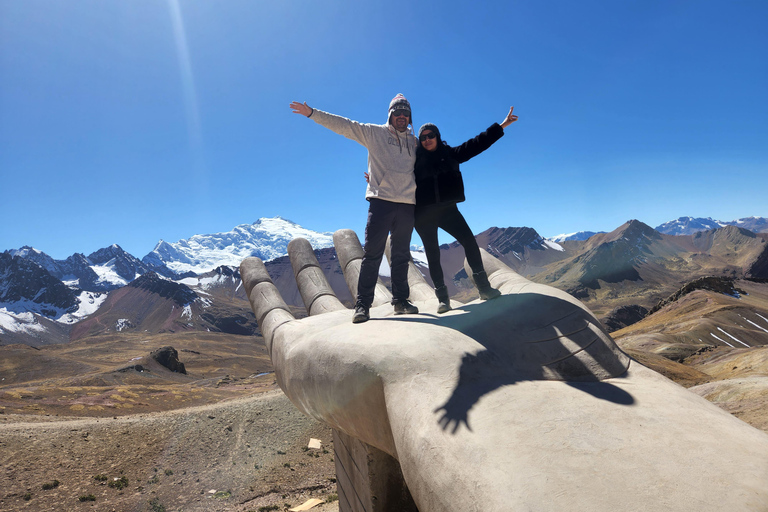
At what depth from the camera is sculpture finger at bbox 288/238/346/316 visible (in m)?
7.83

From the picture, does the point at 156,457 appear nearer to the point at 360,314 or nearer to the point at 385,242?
the point at 360,314

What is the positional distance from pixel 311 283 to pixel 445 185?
433 centimetres

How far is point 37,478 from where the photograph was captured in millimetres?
12781

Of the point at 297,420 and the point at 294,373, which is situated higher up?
the point at 294,373

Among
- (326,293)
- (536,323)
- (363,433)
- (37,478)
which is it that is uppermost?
(326,293)

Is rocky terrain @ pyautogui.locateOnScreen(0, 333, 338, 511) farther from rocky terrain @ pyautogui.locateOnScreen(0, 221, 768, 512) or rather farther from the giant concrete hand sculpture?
the giant concrete hand sculpture

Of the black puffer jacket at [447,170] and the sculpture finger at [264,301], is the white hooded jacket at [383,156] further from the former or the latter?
the sculpture finger at [264,301]

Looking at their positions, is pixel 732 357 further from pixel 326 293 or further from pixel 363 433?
pixel 363 433

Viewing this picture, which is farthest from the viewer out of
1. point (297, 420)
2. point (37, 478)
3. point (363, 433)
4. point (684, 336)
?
point (684, 336)

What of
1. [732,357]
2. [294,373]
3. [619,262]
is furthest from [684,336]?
[619,262]

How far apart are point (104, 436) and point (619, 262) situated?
532ft

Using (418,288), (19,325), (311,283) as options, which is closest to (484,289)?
(418,288)

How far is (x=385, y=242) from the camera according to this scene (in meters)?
5.47

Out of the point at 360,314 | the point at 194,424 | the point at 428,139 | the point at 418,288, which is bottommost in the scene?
the point at 194,424
